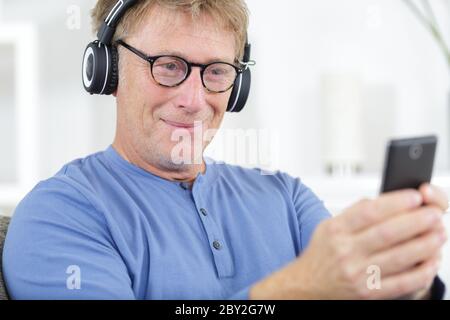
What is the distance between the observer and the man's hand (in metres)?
0.53

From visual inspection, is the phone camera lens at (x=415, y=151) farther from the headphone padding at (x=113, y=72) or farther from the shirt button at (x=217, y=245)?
the headphone padding at (x=113, y=72)

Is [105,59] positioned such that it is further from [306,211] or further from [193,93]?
[306,211]

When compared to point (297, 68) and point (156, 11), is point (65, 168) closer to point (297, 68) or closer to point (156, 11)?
point (156, 11)

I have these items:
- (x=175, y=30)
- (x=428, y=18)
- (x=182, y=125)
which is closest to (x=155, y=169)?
(x=182, y=125)

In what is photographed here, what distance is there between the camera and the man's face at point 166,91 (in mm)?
830

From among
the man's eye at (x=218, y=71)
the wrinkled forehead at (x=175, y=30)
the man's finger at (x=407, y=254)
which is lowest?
the man's finger at (x=407, y=254)

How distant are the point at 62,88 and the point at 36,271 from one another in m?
0.95

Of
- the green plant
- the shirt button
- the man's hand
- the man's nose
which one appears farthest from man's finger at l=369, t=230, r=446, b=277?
the green plant

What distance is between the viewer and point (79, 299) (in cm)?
69

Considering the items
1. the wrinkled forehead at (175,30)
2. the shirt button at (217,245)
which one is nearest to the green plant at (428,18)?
the wrinkled forehead at (175,30)

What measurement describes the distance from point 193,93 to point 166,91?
1.4 inches

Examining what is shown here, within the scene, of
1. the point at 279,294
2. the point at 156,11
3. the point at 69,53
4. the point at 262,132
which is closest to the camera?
the point at 279,294

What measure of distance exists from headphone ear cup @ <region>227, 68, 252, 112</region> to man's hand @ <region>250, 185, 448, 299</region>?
1.25ft
